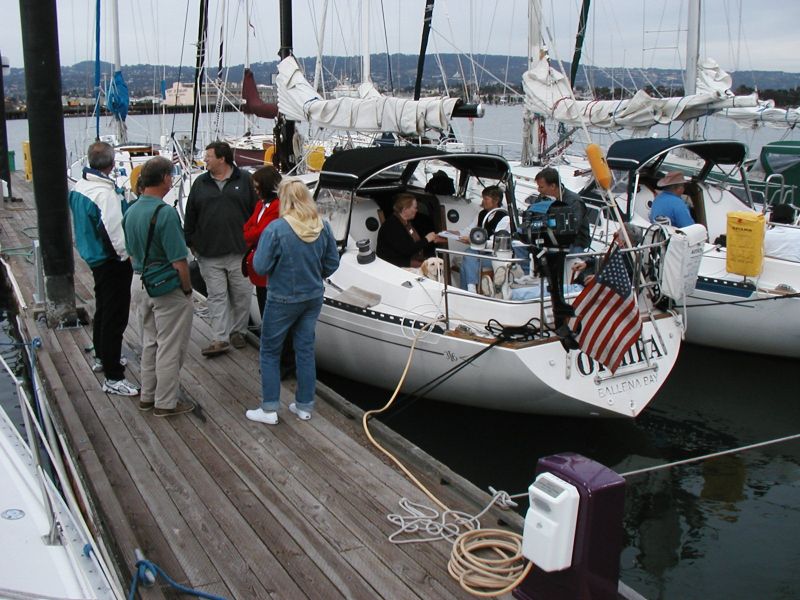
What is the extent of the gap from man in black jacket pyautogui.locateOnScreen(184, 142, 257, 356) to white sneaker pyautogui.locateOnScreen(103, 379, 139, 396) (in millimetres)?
1071

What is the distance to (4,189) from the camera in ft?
56.5

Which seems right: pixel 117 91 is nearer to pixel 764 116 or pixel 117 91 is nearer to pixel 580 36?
pixel 580 36

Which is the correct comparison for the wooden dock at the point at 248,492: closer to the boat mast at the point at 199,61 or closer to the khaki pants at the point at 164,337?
the khaki pants at the point at 164,337

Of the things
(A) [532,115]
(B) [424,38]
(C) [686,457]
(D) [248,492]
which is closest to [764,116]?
(A) [532,115]

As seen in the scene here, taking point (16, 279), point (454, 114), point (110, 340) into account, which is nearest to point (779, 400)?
point (454, 114)

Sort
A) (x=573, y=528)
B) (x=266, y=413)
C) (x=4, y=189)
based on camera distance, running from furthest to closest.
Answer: (x=4, y=189) < (x=266, y=413) < (x=573, y=528)

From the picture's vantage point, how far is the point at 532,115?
54.1 feet

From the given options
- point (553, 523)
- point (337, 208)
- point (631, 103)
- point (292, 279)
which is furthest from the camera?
point (631, 103)

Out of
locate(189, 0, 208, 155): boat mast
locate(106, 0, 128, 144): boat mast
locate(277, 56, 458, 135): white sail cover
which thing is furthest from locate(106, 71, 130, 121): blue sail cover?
locate(277, 56, 458, 135): white sail cover

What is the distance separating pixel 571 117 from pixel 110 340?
9.70 meters

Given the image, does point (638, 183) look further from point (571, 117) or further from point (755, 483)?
point (755, 483)

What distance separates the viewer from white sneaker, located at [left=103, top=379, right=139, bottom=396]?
5.98 m

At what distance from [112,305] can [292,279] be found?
156 centimetres

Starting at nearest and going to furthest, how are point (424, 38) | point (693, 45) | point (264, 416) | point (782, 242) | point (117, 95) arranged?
point (264, 416)
point (782, 242)
point (693, 45)
point (117, 95)
point (424, 38)
